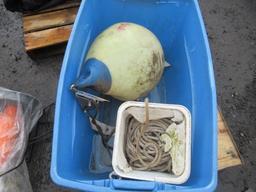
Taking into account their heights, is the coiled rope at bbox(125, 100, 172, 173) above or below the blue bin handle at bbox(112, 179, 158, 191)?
below

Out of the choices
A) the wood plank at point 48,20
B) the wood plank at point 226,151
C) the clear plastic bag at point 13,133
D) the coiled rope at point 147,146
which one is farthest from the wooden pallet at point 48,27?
the wood plank at point 226,151

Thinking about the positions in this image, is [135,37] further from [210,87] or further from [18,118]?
[18,118]

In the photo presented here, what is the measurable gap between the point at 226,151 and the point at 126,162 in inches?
17.1

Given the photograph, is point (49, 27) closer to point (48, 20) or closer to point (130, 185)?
point (48, 20)

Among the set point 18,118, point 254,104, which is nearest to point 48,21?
point 18,118

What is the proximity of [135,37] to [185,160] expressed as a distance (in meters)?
0.48

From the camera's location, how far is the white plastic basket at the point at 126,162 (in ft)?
3.64

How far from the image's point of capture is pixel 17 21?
74.9 inches

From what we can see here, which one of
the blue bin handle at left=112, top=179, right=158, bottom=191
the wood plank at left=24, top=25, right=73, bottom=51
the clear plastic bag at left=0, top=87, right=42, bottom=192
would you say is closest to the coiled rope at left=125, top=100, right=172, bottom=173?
the blue bin handle at left=112, top=179, right=158, bottom=191

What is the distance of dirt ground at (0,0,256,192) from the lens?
5.20 feet

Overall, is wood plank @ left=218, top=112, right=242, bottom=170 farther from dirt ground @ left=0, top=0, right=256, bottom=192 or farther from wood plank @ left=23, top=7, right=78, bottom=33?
wood plank @ left=23, top=7, right=78, bottom=33

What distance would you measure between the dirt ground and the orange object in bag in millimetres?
305

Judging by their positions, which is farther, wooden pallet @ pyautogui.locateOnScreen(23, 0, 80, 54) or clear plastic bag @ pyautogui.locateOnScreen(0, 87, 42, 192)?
wooden pallet @ pyautogui.locateOnScreen(23, 0, 80, 54)

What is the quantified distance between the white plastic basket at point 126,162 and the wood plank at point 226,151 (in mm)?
298
